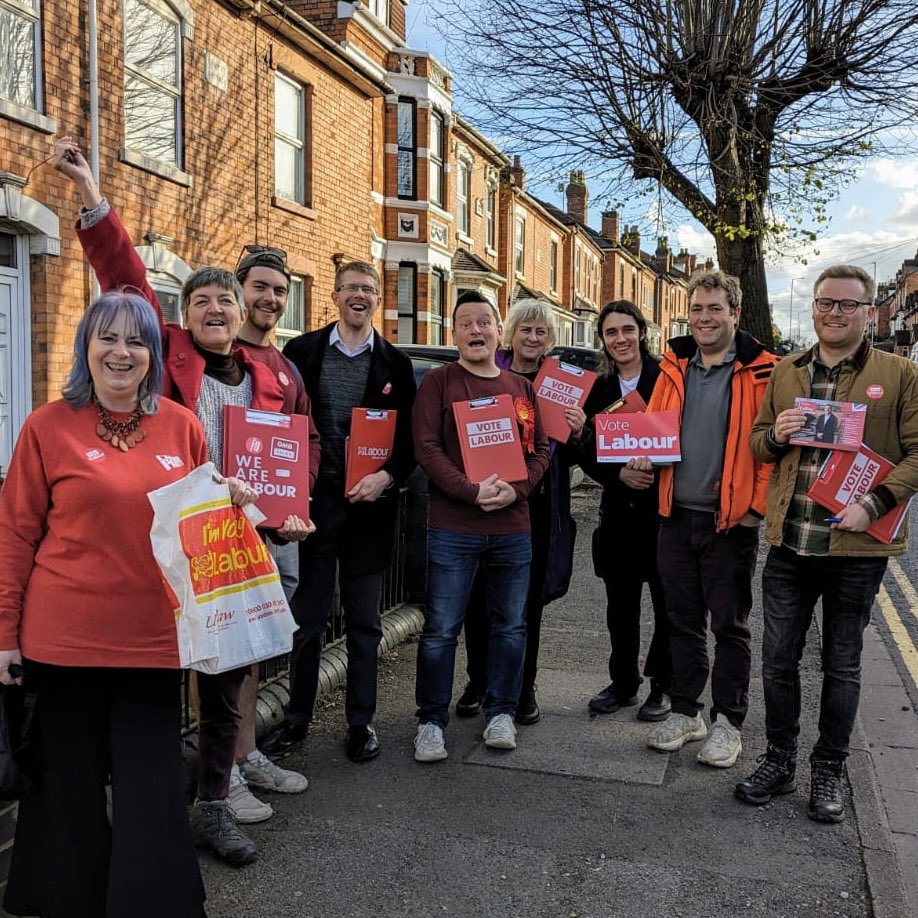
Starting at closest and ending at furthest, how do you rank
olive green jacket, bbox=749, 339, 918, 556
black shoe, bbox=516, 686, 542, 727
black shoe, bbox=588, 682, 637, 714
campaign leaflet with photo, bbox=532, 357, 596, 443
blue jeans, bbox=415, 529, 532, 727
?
olive green jacket, bbox=749, 339, 918, 556 < blue jeans, bbox=415, 529, 532, 727 < campaign leaflet with photo, bbox=532, 357, 596, 443 < black shoe, bbox=516, 686, 542, 727 < black shoe, bbox=588, 682, 637, 714

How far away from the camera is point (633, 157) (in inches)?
504

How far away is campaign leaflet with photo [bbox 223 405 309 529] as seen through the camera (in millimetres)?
3412

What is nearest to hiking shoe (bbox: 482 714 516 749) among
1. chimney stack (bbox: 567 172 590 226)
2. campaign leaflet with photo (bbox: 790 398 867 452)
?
campaign leaflet with photo (bbox: 790 398 867 452)

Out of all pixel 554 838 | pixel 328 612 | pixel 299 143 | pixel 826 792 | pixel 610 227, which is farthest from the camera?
pixel 610 227

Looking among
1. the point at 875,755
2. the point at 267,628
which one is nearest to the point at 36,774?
the point at 267,628

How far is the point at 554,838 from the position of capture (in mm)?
3445

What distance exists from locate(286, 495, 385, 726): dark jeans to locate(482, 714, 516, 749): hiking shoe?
1.87 feet

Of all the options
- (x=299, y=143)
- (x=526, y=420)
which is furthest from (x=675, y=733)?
(x=299, y=143)

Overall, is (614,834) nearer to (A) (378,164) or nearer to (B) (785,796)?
(B) (785,796)

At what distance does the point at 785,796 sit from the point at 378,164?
17.6m

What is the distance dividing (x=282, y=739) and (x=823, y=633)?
2447mm

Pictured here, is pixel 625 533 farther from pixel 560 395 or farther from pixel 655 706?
pixel 655 706

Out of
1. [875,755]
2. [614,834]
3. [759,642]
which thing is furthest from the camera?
[759,642]

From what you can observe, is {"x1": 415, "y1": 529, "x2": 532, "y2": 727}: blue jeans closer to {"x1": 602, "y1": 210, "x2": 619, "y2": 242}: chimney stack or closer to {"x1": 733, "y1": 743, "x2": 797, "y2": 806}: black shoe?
{"x1": 733, "y1": 743, "x2": 797, "y2": 806}: black shoe
